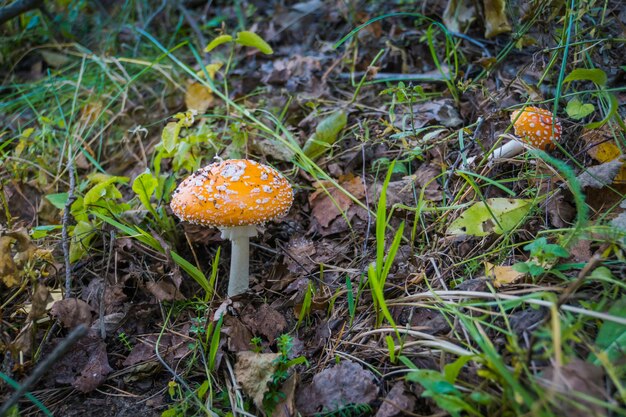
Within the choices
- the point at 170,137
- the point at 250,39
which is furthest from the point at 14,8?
the point at 250,39

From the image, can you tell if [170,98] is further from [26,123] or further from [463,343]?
[463,343]

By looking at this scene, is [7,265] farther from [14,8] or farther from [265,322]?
[14,8]

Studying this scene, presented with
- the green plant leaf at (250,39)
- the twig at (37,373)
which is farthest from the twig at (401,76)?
the twig at (37,373)

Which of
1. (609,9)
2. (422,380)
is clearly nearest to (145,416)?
(422,380)

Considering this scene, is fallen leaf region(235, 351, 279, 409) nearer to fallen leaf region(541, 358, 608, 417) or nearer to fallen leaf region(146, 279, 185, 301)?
fallen leaf region(146, 279, 185, 301)

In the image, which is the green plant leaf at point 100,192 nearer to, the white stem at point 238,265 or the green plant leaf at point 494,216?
the white stem at point 238,265
